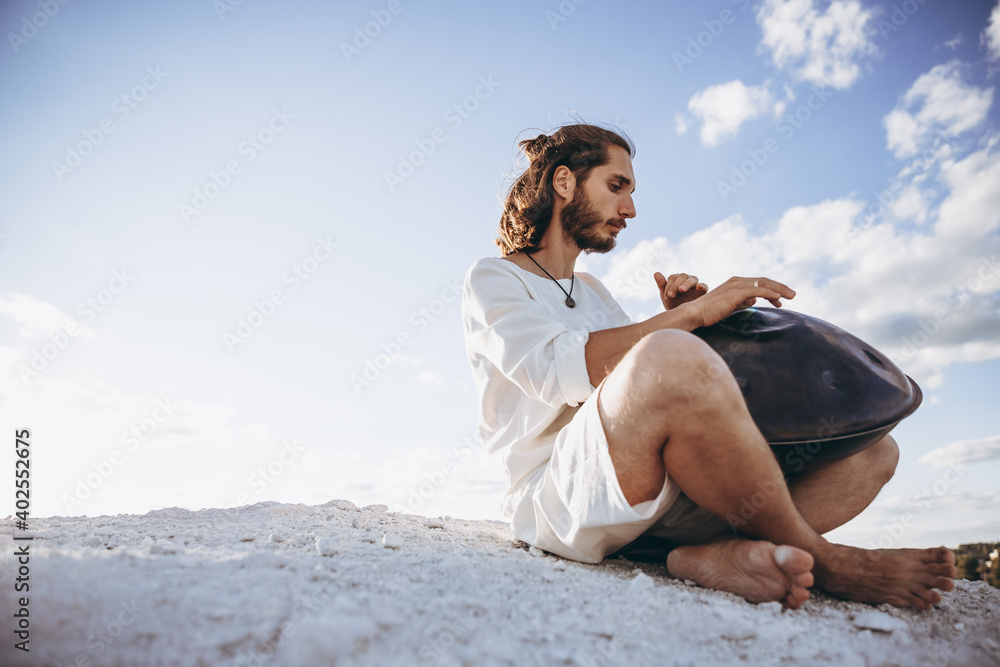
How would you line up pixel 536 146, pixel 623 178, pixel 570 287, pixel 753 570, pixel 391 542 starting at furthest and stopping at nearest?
pixel 536 146, pixel 623 178, pixel 570 287, pixel 391 542, pixel 753 570

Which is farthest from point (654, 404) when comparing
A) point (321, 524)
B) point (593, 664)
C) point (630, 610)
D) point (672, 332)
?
point (321, 524)

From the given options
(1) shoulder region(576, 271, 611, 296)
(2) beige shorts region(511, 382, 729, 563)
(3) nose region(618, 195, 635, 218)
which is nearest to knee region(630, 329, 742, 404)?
(2) beige shorts region(511, 382, 729, 563)

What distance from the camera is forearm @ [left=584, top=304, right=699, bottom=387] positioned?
1.80 m

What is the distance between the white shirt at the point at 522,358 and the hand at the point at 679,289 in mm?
336

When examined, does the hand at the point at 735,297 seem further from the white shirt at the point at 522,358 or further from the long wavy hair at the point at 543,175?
the long wavy hair at the point at 543,175

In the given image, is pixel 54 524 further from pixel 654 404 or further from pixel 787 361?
pixel 787 361

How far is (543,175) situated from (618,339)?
1.36 metres

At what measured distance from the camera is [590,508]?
1592mm

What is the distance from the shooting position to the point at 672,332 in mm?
1501

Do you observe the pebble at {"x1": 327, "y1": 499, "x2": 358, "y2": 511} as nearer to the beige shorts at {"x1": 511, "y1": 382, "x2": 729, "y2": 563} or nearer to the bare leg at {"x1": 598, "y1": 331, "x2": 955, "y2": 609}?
the beige shorts at {"x1": 511, "y1": 382, "x2": 729, "y2": 563}

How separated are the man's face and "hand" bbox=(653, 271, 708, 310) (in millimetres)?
445

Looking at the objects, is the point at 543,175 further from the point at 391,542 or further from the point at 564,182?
the point at 391,542

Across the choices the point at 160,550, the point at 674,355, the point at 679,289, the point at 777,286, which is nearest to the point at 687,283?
the point at 679,289

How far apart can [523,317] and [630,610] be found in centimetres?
103
